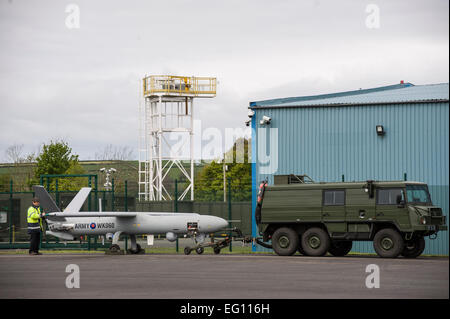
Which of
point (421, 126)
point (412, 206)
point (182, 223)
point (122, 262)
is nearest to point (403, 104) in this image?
point (421, 126)

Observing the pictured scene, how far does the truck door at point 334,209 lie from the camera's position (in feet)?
77.1

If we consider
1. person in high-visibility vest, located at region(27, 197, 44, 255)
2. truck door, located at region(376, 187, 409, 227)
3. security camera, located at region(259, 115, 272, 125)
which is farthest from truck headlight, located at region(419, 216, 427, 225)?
person in high-visibility vest, located at region(27, 197, 44, 255)

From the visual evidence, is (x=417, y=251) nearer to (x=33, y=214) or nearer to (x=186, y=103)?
(x=33, y=214)

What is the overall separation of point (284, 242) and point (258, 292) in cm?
1125

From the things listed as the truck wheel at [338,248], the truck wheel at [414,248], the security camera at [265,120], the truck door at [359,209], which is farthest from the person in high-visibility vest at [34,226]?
the truck wheel at [414,248]

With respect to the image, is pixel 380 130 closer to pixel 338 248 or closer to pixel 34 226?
pixel 338 248

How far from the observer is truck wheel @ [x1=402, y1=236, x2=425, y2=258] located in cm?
2306

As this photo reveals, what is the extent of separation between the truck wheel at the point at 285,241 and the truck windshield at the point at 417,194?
12.7 feet

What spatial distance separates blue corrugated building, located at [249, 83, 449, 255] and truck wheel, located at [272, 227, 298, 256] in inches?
152

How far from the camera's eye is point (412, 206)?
22359 mm

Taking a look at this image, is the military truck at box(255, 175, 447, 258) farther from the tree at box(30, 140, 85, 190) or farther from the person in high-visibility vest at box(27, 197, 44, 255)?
the tree at box(30, 140, 85, 190)

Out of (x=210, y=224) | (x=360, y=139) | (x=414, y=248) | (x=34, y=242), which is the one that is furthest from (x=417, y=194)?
(x=34, y=242)

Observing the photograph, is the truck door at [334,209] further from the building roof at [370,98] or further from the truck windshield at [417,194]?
the building roof at [370,98]
